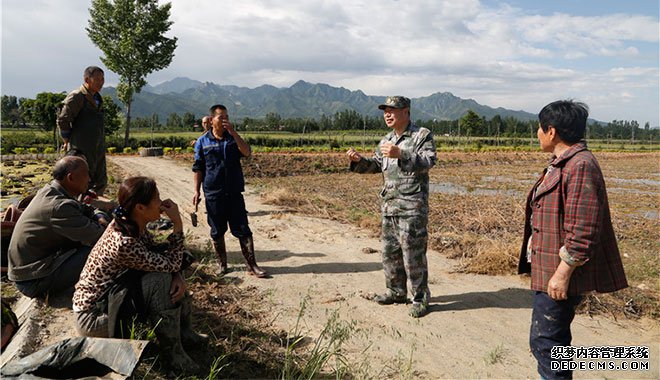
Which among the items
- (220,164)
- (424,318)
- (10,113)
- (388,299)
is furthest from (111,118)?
(10,113)

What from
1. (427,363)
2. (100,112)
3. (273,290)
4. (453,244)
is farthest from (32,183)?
(427,363)

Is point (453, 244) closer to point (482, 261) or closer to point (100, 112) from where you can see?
point (482, 261)

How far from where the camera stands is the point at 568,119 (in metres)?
2.34

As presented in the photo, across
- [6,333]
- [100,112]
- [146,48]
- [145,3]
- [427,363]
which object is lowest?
[427,363]

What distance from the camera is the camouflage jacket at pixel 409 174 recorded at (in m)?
3.71

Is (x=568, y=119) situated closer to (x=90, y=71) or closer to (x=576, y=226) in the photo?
(x=576, y=226)

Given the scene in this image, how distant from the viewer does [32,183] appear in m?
10.4

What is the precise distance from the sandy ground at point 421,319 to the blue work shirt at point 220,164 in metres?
1.02

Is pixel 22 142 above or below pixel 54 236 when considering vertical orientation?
above

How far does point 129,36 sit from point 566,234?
90.7ft

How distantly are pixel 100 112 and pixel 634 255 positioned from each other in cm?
740

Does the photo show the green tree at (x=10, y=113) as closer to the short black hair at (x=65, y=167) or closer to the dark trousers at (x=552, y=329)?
the short black hair at (x=65, y=167)

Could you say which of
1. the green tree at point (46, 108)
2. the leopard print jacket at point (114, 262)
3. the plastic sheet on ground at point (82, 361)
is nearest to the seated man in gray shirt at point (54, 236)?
the leopard print jacket at point (114, 262)

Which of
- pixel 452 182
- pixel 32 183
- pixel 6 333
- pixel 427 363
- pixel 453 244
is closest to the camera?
pixel 6 333
